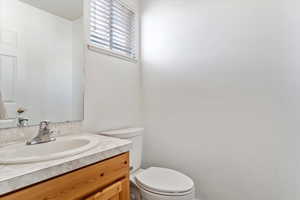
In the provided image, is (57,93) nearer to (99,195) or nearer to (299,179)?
(99,195)

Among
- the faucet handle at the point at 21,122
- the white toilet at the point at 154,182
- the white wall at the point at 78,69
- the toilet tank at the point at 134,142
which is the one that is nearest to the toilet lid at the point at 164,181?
the white toilet at the point at 154,182

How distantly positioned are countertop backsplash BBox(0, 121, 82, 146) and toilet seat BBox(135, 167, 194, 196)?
2.00ft

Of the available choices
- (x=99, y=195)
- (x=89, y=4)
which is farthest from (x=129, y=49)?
(x=99, y=195)

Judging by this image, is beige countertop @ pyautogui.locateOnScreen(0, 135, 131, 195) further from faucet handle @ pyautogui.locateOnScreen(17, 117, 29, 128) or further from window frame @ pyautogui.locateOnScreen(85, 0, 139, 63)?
window frame @ pyautogui.locateOnScreen(85, 0, 139, 63)

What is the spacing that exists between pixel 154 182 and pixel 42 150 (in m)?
0.78

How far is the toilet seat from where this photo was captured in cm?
114

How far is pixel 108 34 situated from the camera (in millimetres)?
1584

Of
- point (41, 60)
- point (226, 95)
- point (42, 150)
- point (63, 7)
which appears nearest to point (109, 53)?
point (63, 7)

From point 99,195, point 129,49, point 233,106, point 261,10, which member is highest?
point 261,10

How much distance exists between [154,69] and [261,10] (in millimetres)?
1041

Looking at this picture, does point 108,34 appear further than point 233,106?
Yes

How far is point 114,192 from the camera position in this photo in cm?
90

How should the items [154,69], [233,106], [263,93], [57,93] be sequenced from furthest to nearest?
[154,69], [233,106], [263,93], [57,93]

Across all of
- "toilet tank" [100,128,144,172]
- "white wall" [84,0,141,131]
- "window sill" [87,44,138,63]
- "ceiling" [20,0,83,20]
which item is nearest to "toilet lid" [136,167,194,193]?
"toilet tank" [100,128,144,172]
